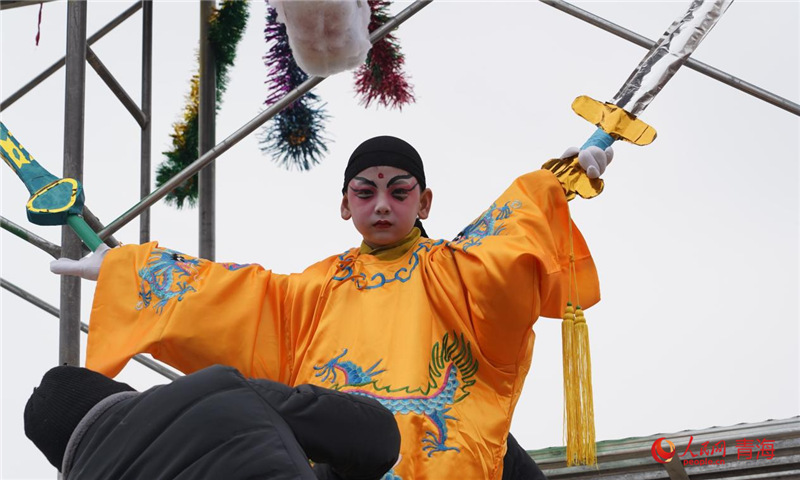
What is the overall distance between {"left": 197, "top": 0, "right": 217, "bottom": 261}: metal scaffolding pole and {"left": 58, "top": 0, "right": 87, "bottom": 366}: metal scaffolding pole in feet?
2.26

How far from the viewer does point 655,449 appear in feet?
9.09

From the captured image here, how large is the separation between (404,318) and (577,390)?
0.44 m

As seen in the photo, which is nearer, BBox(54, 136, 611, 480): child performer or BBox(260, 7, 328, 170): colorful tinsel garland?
BBox(54, 136, 611, 480): child performer

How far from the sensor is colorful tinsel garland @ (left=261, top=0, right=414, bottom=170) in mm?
3596

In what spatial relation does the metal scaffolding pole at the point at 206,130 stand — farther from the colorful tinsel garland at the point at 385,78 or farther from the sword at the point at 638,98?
the sword at the point at 638,98

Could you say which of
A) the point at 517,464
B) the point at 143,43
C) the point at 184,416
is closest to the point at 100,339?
the point at 517,464

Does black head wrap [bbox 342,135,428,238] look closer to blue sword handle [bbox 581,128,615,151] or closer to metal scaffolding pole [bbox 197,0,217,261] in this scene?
blue sword handle [bbox 581,128,615,151]

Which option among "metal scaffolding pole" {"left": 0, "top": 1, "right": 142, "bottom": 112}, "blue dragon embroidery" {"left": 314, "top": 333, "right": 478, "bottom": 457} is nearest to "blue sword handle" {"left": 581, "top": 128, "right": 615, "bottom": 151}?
"blue dragon embroidery" {"left": 314, "top": 333, "right": 478, "bottom": 457}

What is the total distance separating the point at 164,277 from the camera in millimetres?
2730

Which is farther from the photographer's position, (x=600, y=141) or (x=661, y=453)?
(x=661, y=453)

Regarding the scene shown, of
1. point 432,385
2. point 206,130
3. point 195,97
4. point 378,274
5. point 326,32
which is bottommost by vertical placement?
point 432,385

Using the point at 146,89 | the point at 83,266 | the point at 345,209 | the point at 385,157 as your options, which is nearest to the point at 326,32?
the point at 385,157

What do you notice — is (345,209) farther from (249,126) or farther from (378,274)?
(249,126)

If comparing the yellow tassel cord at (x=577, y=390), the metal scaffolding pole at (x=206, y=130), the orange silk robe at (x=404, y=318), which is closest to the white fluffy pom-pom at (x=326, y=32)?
the orange silk robe at (x=404, y=318)
